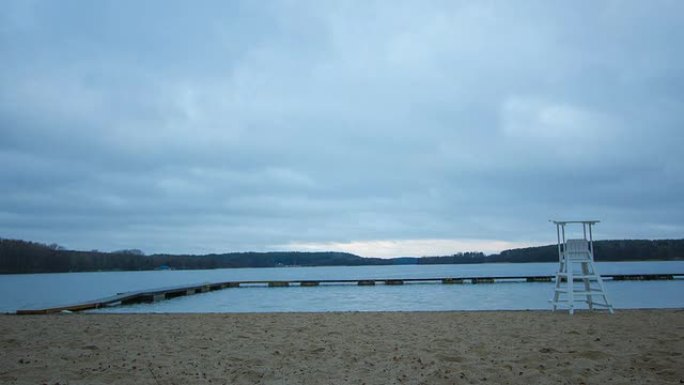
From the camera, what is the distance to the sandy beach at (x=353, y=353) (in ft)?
19.4

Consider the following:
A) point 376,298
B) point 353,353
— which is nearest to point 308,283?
point 376,298

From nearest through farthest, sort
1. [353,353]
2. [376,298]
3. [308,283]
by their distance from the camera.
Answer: [353,353] → [376,298] → [308,283]

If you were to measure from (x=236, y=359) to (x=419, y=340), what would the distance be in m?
3.21

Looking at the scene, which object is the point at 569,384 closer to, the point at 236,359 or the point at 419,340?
the point at 419,340

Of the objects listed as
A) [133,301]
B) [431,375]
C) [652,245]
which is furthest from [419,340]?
[652,245]

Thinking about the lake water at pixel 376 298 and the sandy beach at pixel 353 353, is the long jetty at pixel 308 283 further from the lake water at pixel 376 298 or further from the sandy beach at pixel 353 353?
the sandy beach at pixel 353 353

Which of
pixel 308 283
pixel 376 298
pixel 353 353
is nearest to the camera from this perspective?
pixel 353 353

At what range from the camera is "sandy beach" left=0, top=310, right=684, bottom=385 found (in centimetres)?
592

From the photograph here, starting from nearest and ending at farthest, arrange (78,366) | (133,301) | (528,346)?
(78,366) → (528,346) → (133,301)

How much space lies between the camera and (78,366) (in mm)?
6477

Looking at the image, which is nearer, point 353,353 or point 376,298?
point 353,353

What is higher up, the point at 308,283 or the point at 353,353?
the point at 353,353

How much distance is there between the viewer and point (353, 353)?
745 centimetres

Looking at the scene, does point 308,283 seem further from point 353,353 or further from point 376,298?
point 353,353
